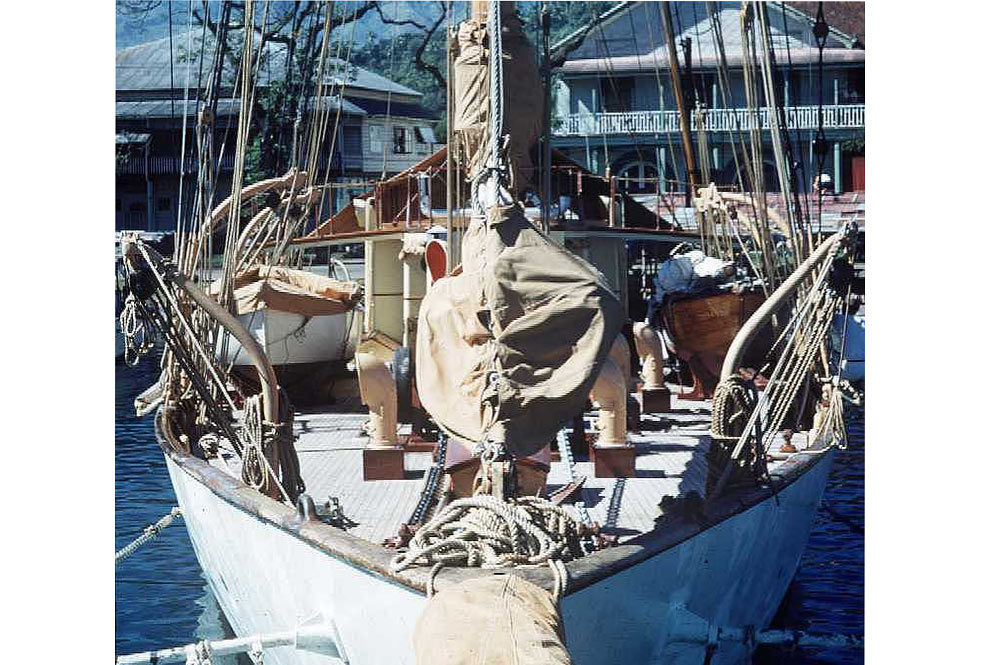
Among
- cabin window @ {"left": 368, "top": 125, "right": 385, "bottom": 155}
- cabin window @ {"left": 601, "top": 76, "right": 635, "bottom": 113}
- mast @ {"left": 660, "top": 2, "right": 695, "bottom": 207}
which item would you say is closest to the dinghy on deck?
mast @ {"left": 660, "top": 2, "right": 695, "bottom": 207}

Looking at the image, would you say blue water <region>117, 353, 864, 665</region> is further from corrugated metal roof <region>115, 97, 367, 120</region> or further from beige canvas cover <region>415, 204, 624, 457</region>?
beige canvas cover <region>415, 204, 624, 457</region>

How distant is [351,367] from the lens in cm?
666

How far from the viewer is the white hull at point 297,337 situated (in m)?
7.91

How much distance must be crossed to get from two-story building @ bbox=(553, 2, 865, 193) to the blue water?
6.54 ft

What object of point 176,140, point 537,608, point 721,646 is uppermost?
point 176,140

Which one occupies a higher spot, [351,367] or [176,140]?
[176,140]

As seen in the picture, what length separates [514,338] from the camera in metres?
4.61

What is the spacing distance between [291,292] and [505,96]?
10.1ft

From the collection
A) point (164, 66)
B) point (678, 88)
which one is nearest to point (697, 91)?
point (678, 88)

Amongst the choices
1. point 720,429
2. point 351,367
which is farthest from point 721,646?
point 351,367

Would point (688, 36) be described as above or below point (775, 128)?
above

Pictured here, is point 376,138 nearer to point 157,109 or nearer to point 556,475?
point 157,109
